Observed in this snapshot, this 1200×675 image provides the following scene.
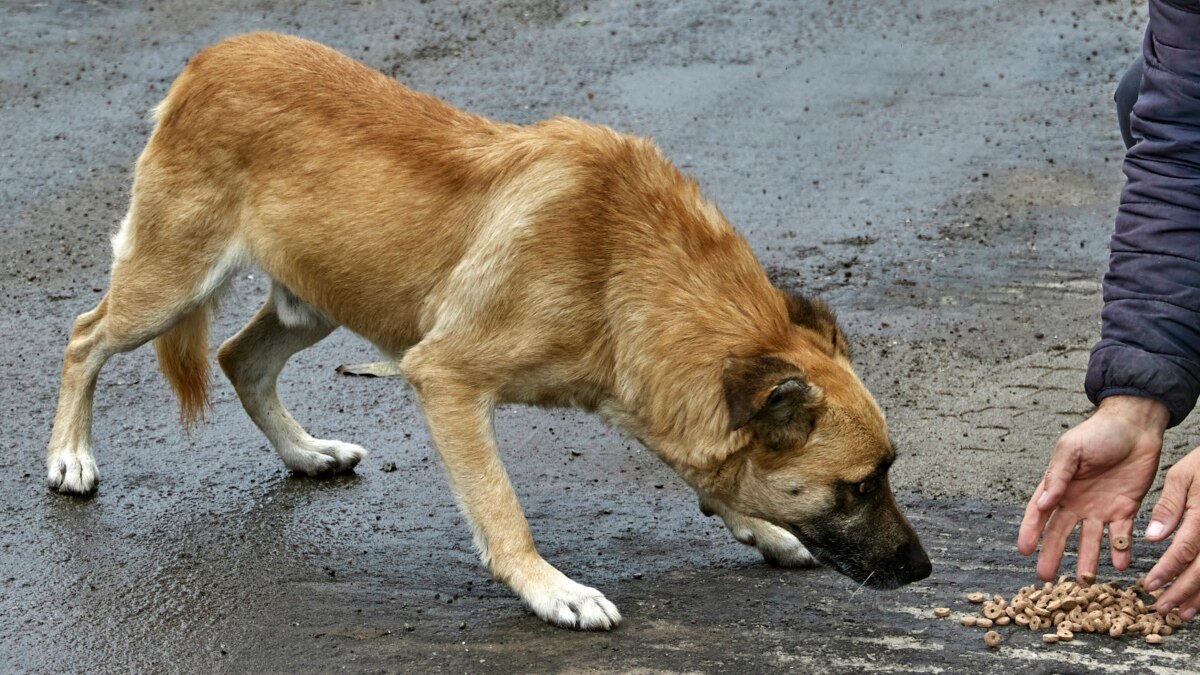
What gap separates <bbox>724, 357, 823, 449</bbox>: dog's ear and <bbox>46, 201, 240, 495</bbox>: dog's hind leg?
7.06ft

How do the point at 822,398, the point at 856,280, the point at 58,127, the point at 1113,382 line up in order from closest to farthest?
the point at 1113,382
the point at 822,398
the point at 856,280
the point at 58,127

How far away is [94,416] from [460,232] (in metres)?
2.26

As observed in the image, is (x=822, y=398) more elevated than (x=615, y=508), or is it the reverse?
(x=822, y=398)

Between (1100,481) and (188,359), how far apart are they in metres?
3.56

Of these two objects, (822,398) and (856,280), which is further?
(856,280)


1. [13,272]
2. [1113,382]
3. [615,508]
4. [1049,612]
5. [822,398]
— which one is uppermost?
[1113,382]

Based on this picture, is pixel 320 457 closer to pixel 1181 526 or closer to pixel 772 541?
pixel 772 541

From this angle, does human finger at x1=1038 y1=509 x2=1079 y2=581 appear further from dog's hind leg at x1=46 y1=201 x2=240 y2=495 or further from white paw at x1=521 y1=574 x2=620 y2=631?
dog's hind leg at x1=46 y1=201 x2=240 y2=495

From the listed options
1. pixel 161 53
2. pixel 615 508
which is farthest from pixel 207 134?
pixel 161 53

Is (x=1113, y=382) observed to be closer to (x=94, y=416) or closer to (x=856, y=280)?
(x=856, y=280)

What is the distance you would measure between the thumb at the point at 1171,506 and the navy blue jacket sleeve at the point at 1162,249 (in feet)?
0.62

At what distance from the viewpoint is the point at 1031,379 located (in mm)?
6262

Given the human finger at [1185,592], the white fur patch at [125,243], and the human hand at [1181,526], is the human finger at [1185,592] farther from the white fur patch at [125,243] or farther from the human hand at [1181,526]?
the white fur patch at [125,243]

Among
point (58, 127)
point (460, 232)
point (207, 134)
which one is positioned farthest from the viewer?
point (58, 127)
